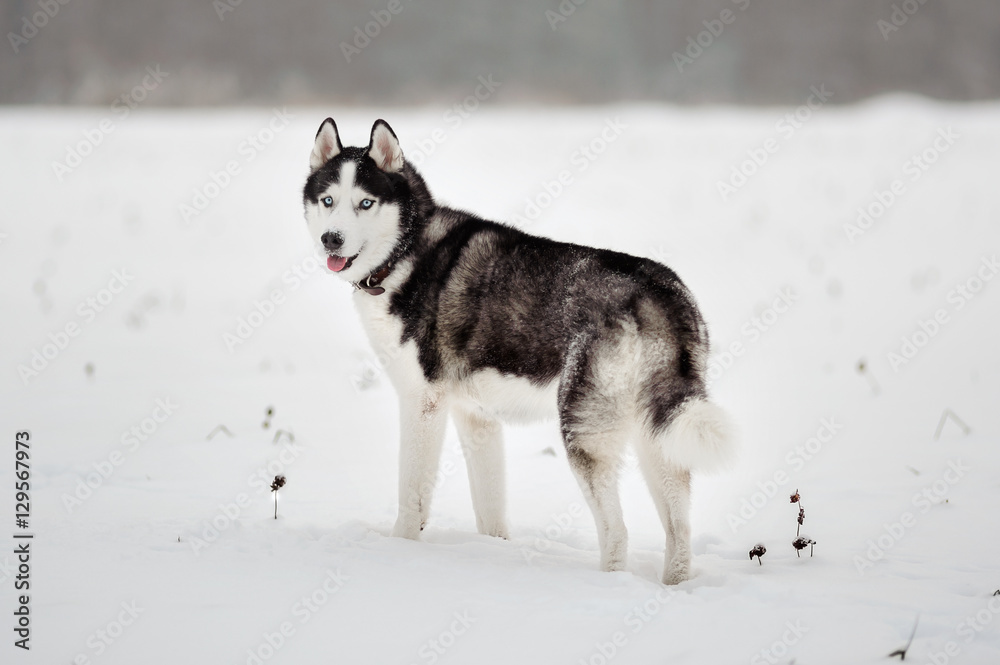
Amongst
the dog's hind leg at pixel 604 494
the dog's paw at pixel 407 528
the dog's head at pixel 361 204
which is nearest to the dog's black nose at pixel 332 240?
the dog's head at pixel 361 204

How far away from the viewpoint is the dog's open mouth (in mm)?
4047

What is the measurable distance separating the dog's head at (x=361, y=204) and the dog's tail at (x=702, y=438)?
64.8 inches

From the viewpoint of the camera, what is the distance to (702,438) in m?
3.12

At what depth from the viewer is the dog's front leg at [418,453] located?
12.8 feet

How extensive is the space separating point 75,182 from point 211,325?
701 centimetres

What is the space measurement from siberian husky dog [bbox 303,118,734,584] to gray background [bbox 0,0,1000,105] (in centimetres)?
1740

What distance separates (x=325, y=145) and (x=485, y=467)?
1.75 m

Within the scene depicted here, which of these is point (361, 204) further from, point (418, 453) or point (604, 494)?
point (604, 494)

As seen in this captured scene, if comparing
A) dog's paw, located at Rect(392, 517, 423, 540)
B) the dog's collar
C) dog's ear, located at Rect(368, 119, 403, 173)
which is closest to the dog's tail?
dog's paw, located at Rect(392, 517, 423, 540)

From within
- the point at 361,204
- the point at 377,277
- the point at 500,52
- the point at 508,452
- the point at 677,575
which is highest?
the point at 500,52

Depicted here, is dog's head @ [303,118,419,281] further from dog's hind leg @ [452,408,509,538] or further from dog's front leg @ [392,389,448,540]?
dog's hind leg @ [452,408,509,538]

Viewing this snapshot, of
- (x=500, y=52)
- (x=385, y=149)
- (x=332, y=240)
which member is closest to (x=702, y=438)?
(x=332, y=240)

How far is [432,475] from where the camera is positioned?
3990 mm

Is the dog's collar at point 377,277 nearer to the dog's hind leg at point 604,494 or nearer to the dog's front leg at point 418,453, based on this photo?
the dog's front leg at point 418,453
